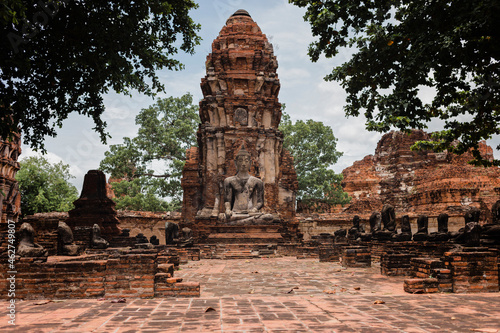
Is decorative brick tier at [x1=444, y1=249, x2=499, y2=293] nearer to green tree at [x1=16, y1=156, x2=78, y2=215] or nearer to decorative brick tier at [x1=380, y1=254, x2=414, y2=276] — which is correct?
decorative brick tier at [x1=380, y1=254, x2=414, y2=276]

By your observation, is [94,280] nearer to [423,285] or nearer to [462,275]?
[423,285]

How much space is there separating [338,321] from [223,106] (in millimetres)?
17313

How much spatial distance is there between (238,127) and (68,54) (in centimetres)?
1171

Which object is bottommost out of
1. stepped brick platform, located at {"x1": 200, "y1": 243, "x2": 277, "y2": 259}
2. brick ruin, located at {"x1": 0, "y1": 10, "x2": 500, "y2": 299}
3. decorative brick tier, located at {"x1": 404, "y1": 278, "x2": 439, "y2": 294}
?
stepped brick platform, located at {"x1": 200, "y1": 243, "x2": 277, "y2": 259}

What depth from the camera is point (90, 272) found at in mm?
6227

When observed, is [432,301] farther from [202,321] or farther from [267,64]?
[267,64]

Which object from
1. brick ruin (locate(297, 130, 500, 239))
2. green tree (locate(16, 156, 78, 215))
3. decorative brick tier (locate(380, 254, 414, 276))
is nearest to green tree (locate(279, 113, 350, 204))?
brick ruin (locate(297, 130, 500, 239))

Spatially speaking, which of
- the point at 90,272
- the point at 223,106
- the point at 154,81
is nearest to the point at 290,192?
the point at 223,106

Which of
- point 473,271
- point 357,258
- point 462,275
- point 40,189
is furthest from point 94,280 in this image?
point 40,189

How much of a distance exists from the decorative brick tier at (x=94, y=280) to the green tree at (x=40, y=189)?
24332 millimetres

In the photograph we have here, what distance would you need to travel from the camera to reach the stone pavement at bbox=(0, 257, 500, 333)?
14.1ft

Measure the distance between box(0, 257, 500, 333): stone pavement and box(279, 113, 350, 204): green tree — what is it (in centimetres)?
2365

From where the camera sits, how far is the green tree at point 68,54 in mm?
8727

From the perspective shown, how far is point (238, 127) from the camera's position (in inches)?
824
